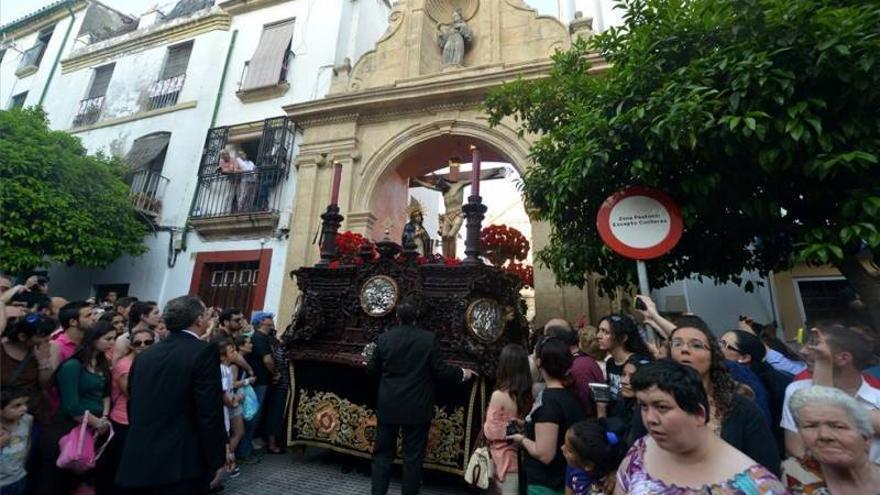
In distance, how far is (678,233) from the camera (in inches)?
115

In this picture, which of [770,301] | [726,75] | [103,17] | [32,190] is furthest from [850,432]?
[103,17]

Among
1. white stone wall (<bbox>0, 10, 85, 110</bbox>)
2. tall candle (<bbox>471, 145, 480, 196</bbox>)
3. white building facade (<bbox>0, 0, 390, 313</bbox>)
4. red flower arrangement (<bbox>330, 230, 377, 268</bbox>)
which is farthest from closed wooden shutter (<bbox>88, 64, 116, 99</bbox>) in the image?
tall candle (<bbox>471, 145, 480, 196</bbox>)

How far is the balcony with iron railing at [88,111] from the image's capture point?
12.5 meters

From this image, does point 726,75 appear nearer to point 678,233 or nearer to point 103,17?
point 678,233

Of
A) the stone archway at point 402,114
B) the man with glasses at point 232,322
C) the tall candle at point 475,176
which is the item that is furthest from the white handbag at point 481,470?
the stone archway at point 402,114

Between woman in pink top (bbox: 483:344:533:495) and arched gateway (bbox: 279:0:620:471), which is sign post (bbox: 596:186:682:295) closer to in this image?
woman in pink top (bbox: 483:344:533:495)

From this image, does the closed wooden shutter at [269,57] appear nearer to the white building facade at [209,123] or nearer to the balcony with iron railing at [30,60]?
the white building facade at [209,123]

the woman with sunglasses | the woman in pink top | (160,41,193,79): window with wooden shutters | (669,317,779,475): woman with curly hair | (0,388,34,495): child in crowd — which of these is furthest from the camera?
(160,41,193,79): window with wooden shutters

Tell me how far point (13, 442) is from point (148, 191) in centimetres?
944

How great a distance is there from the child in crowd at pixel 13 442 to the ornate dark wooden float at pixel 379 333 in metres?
1.95

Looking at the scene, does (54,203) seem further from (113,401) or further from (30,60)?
(30,60)

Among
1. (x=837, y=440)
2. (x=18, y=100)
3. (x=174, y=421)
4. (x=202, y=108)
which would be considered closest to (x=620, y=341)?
(x=837, y=440)

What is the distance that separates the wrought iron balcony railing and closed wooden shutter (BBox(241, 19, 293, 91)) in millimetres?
2508

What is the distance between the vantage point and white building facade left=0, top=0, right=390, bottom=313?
9109 millimetres
